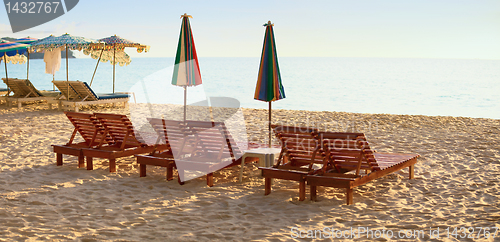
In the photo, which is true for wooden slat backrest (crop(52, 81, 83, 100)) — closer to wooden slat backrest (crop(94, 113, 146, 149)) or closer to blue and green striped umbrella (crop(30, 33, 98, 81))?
blue and green striped umbrella (crop(30, 33, 98, 81))

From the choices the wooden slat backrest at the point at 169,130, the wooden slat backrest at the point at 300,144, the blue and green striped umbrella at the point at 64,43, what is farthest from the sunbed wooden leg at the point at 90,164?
the blue and green striped umbrella at the point at 64,43

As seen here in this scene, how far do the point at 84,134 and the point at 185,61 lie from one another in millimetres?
1641

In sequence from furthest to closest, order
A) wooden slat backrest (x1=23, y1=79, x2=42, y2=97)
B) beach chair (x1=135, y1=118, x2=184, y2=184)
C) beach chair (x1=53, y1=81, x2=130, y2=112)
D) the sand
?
1. wooden slat backrest (x1=23, y1=79, x2=42, y2=97)
2. beach chair (x1=53, y1=81, x2=130, y2=112)
3. beach chair (x1=135, y1=118, x2=184, y2=184)
4. the sand

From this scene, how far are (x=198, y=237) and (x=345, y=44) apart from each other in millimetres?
59821

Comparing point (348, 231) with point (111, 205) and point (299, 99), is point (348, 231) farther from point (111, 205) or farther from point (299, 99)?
point (299, 99)

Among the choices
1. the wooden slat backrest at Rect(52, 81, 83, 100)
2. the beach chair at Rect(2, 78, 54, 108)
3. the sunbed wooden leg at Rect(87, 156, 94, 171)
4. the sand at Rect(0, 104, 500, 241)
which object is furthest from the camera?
the beach chair at Rect(2, 78, 54, 108)

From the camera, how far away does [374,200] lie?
4.41 m

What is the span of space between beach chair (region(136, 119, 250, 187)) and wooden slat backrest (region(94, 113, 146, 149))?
447 mm

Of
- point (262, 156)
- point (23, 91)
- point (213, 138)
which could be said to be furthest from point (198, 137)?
point (23, 91)

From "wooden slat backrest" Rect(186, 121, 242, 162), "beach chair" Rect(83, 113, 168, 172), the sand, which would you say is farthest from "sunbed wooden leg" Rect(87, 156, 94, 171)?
"wooden slat backrest" Rect(186, 121, 242, 162)

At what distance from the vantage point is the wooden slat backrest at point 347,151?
416 cm

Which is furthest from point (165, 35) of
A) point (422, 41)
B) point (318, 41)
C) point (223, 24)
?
point (422, 41)

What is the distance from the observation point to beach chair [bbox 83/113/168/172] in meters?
5.42

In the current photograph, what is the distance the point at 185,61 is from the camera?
5.79 meters
